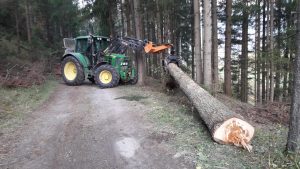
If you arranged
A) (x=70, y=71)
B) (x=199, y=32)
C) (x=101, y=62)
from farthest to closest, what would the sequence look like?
1. (x=70, y=71)
2. (x=101, y=62)
3. (x=199, y=32)

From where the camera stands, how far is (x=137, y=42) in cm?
1204

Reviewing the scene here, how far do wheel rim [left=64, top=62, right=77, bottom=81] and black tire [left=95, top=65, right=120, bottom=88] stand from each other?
6.18 feet

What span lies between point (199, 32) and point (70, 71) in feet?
20.6

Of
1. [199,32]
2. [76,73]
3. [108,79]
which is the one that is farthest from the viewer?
[76,73]

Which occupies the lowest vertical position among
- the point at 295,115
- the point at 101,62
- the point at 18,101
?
the point at 18,101

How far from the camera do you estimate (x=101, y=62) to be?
12.3 meters

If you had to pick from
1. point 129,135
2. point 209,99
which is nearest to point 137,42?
point 209,99

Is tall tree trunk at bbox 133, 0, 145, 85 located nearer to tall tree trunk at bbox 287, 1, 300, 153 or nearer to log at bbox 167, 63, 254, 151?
log at bbox 167, 63, 254, 151

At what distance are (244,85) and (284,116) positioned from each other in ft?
44.1

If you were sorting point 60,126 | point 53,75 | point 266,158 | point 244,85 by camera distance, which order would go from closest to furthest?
point 266,158, point 60,126, point 53,75, point 244,85

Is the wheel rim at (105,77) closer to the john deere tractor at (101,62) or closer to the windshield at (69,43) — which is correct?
the john deere tractor at (101,62)

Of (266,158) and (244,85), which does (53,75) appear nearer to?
(244,85)

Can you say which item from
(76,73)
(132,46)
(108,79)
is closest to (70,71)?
(76,73)

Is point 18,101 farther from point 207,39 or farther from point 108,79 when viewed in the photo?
point 207,39
